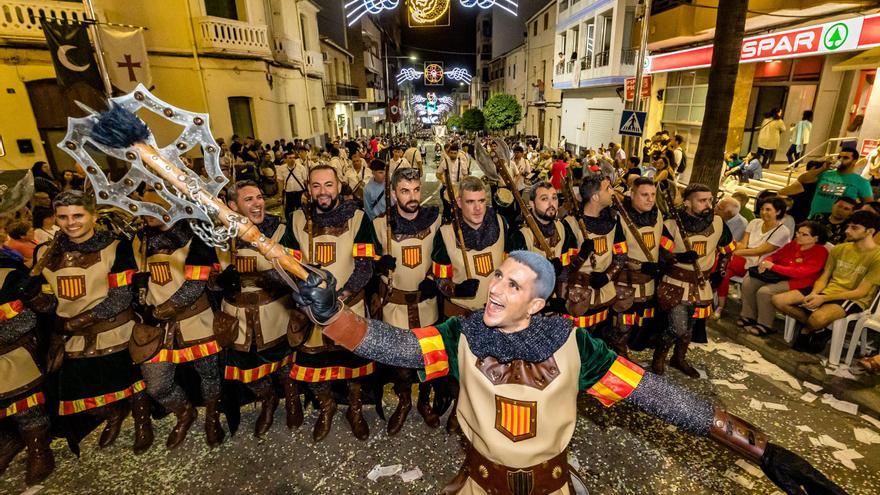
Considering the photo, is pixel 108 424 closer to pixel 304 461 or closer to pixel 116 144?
pixel 304 461

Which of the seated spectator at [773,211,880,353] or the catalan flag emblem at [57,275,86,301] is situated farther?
the seated spectator at [773,211,880,353]

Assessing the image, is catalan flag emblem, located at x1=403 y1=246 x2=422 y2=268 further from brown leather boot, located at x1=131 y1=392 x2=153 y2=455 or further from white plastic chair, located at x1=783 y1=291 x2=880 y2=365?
white plastic chair, located at x1=783 y1=291 x2=880 y2=365

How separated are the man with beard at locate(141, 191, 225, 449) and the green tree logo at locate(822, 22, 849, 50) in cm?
1298

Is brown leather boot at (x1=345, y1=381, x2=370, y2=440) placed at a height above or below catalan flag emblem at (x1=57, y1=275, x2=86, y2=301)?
below

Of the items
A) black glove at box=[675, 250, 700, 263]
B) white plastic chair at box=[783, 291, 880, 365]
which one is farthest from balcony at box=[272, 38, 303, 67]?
white plastic chair at box=[783, 291, 880, 365]

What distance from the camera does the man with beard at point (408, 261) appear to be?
386cm

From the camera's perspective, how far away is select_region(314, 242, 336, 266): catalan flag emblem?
3.76m

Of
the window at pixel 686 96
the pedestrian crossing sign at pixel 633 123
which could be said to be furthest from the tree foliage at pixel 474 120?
the pedestrian crossing sign at pixel 633 123

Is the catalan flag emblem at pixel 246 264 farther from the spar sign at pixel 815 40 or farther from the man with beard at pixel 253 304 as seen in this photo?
the spar sign at pixel 815 40

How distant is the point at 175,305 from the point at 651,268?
15.1ft

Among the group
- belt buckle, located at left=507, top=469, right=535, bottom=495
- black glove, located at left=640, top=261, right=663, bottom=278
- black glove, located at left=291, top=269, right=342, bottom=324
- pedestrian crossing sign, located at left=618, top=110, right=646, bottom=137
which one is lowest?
belt buckle, located at left=507, top=469, right=535, bottom=495

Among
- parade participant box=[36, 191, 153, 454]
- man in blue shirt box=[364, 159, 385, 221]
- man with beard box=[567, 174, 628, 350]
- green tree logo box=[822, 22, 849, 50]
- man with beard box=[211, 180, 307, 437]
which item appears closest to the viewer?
parade participant box=[36, 191, 153, 454]

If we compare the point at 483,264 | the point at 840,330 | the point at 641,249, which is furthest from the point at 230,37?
the point at 840,330

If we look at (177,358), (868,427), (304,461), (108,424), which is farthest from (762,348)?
(108,424)
